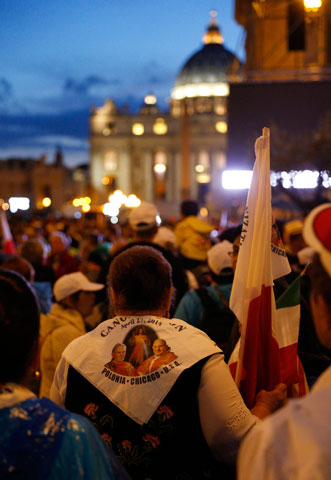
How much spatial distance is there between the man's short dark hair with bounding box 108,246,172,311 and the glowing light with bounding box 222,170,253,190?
16584mm

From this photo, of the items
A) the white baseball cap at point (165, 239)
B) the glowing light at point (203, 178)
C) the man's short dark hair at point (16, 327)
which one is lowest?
the white baseball cap at point (165, 239)

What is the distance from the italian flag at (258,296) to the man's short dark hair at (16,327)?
3.48 ft

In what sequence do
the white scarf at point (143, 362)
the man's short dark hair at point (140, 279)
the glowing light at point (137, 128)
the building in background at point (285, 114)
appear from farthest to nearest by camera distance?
the glowing light at point (137, 128) → the building in background at point (285, 114) → the man's short dark hair at point (140, 279) → the white scarf at point (143, 362)

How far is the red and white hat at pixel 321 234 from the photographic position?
1533 millimetres

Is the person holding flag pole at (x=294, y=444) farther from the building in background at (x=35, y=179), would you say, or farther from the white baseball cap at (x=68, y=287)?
the building in background at (x=35, y=179)

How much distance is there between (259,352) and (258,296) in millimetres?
229

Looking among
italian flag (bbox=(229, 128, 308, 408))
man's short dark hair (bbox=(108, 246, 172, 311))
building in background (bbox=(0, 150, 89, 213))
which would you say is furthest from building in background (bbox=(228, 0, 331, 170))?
building in background (bbox=(0, 150, 89, 213))

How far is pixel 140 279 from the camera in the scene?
7.95 feet

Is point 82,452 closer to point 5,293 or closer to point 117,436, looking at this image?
point 5,293

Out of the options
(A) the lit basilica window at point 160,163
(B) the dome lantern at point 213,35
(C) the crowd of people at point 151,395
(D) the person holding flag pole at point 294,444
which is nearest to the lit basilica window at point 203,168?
(A) the lit basilica window at point 160,163

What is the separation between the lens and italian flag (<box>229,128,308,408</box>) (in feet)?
8.39

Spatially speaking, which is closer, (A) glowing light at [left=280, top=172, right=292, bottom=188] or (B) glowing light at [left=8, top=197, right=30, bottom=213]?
(B) glowing light at [left=8, top=197, right=30, bottom=213]

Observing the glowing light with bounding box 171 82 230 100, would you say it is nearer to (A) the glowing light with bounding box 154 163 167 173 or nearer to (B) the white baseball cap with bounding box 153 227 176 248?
(A) the glowing light with bounding box 154 163 167 173

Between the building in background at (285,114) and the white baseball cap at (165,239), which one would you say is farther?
the building in background at (285,114)
